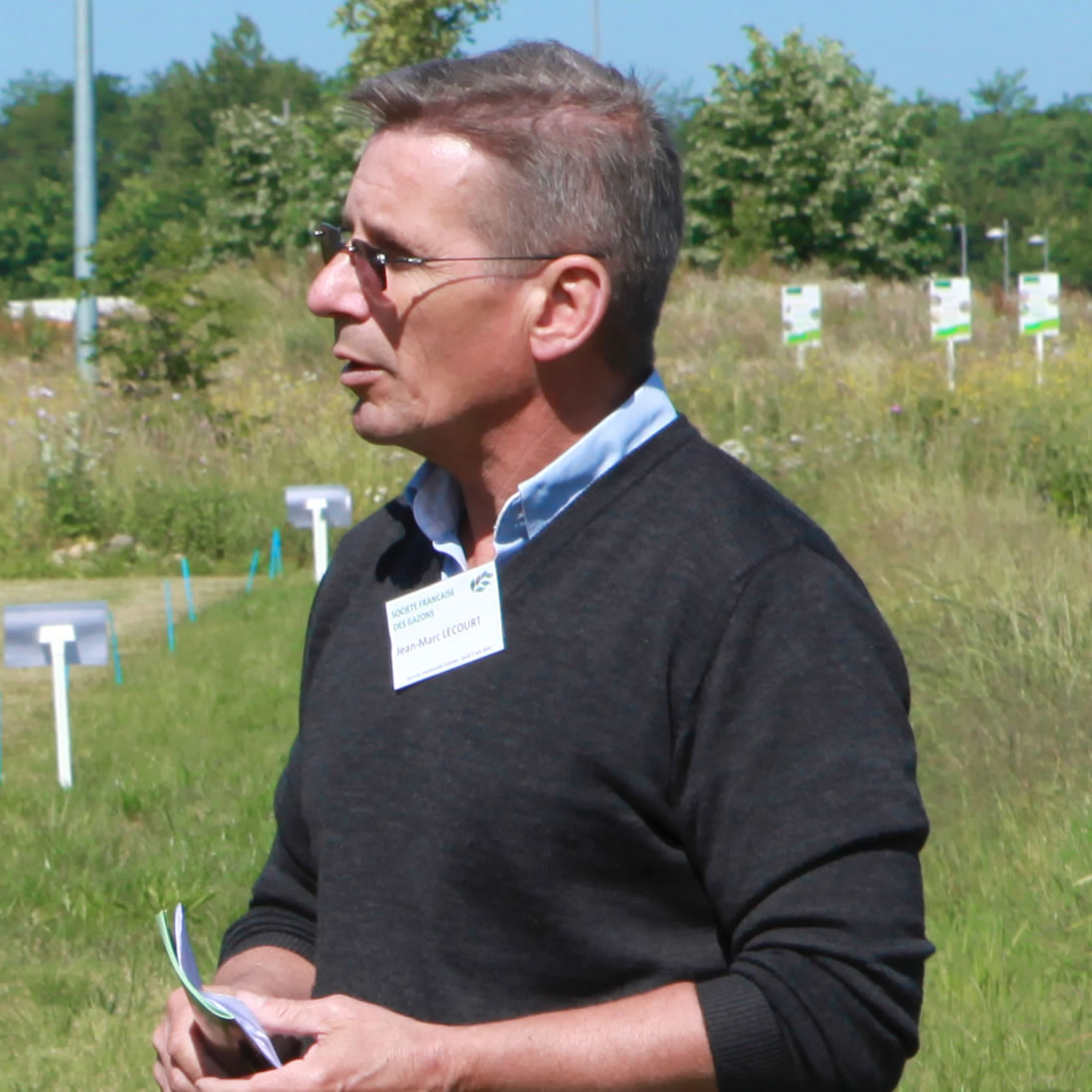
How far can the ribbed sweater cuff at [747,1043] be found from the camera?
169cm

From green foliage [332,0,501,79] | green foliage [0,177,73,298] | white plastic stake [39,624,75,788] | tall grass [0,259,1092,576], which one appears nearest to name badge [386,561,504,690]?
white plastic stake [39,624,75,788]

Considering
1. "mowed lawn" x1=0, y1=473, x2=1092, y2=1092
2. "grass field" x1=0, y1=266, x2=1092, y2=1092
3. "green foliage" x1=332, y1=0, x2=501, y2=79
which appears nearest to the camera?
"mowed lawn" x1=0, y1=473, x2=1092, y2=1092

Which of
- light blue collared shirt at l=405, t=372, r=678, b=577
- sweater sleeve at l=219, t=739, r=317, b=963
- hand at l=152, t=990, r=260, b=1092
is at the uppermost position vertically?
light blue collared shirt at l=405, t=372, r=678, b=577

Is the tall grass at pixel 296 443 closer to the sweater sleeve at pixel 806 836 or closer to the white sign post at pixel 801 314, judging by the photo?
the white sign post at pixel 801 314

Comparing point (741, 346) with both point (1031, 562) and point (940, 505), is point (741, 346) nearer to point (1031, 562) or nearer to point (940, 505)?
point (940, 505)

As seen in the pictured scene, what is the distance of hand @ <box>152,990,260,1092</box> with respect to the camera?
192 centimetres

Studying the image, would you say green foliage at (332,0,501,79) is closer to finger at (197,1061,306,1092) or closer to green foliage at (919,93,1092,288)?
finger at (197,1061,306,1092)

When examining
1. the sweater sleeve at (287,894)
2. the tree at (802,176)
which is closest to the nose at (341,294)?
the sweater sleeve at (287,894)

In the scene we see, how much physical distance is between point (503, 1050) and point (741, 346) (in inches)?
936

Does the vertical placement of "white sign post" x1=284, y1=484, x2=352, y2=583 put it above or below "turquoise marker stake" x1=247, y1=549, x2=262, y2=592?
above

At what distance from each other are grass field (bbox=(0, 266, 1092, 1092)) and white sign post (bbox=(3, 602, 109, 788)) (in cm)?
44

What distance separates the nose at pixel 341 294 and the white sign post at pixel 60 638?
4.59 m

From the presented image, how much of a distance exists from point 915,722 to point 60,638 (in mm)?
2953

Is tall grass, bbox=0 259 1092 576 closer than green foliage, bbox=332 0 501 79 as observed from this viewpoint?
Yes
